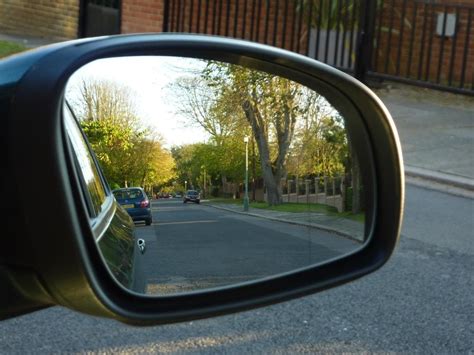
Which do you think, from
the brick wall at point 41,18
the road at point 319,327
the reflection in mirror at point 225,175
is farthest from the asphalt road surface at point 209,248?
the brick wall at point 41,18

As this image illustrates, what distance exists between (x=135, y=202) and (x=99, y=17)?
14.1 m

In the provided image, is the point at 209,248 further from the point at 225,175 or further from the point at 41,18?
the point at 41,18

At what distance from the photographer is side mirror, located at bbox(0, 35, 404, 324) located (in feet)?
3.52

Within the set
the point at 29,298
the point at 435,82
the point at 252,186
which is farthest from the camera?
the point at 435,82

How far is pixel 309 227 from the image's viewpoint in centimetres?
154

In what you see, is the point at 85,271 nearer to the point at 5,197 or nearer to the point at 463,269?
the point at 5,197

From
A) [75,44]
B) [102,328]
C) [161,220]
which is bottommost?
[102,328]

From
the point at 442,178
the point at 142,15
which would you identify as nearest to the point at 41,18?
the point at 142,15

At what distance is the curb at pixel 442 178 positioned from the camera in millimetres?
7907

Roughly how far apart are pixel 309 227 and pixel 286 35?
11.8 m

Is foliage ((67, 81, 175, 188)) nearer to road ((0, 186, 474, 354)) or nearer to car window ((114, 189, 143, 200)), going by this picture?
car window ((114, 189, 143, 200))

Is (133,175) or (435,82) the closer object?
(133,175)

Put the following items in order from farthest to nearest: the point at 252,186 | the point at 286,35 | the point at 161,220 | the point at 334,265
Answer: the point at 286,35
the point at 334,265
the point at 252,186
the point at 161,220

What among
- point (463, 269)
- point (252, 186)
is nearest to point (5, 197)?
point (252, 186)
